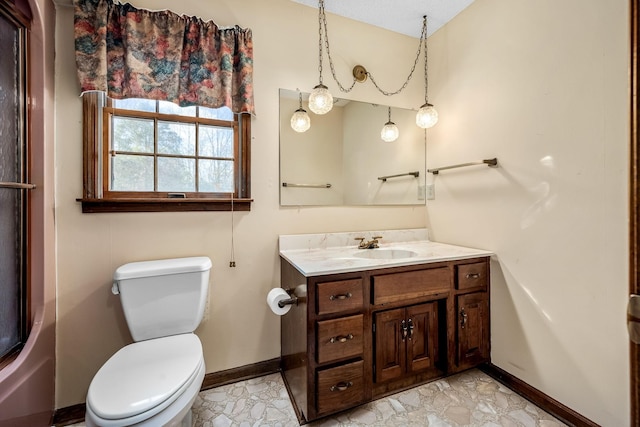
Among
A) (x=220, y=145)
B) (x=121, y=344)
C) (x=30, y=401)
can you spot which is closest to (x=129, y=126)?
(x=220, y=145)

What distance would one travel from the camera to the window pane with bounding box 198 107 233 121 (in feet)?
5.65

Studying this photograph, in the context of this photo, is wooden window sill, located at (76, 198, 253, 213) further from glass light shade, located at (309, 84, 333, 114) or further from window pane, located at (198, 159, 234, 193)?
glass light shade, located at (309, 84, 333, 114)

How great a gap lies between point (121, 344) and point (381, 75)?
2.46 metres

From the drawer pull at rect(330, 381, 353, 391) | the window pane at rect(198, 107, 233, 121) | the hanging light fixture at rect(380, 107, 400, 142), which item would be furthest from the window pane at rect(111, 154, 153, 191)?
the hanging light fixture at rect(380, 107, 400, 142)

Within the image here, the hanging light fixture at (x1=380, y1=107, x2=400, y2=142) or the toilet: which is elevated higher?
the hanging light fixture at (x1=380, y1=107, x2=400, y2=142)

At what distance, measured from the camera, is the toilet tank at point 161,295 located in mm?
1372

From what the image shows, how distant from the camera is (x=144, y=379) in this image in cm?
109

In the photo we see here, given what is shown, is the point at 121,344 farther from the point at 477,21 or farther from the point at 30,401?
the point at 477,21

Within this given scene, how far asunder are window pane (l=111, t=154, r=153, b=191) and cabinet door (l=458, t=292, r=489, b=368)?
1980 millimetres

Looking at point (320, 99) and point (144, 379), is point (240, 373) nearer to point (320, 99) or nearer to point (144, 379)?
point (144, 379)

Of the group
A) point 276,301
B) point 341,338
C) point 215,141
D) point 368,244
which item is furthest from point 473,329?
point 215,141

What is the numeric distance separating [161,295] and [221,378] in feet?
2.32

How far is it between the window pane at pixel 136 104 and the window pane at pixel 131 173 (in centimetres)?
27

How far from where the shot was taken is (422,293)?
1600 mm
